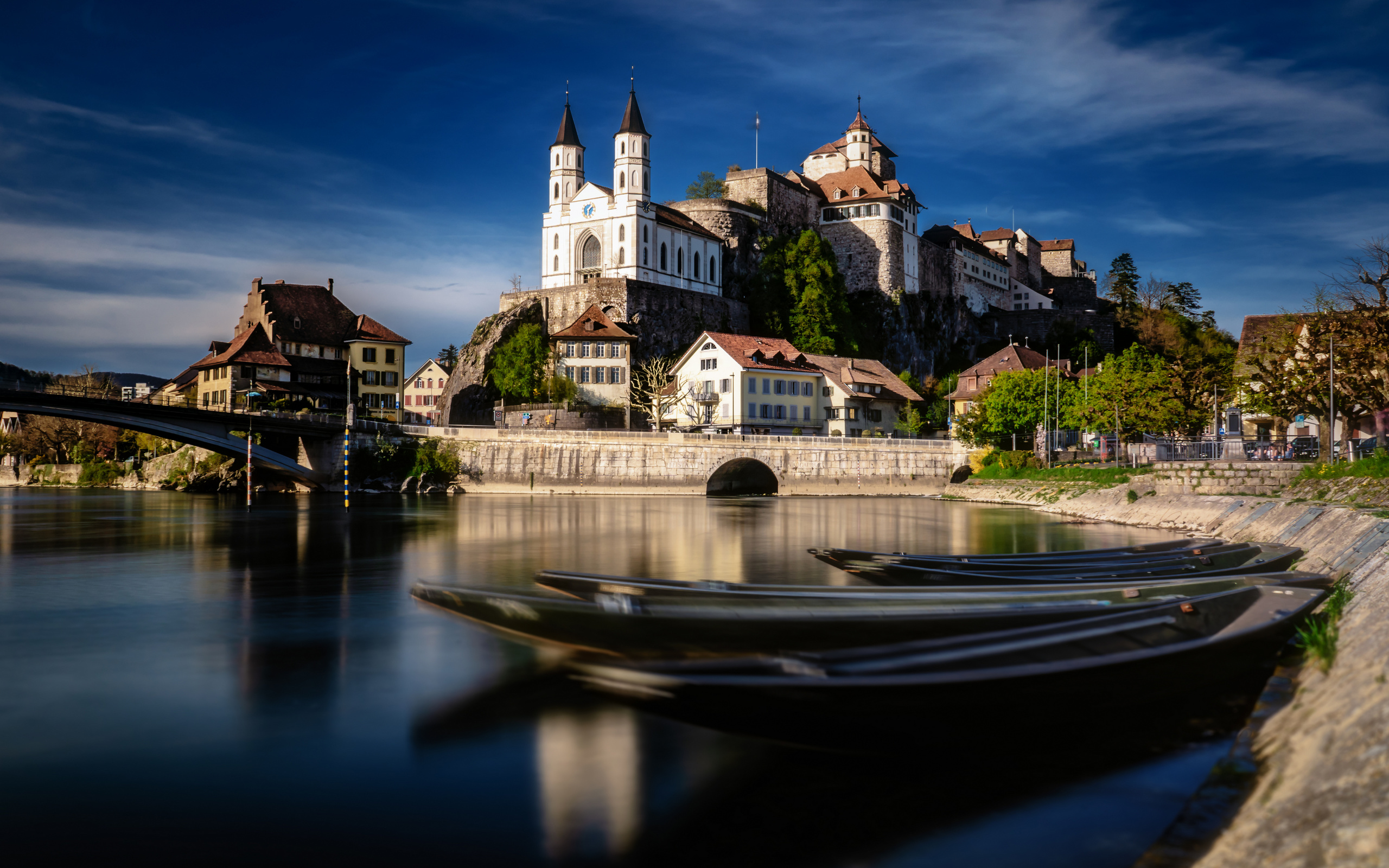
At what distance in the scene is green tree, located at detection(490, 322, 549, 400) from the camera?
77.6 metres

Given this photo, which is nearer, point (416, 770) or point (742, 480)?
point (416, 770)

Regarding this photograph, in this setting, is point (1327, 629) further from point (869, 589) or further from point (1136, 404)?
point (1136, 404)

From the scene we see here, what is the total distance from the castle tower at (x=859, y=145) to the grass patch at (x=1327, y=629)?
385ft

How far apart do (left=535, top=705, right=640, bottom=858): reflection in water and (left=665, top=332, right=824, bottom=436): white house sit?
62.4 meters

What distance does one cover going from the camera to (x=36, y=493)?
7450 centimetres

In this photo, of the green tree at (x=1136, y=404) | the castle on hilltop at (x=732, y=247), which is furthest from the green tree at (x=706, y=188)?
the green tree at (x=1136, y=404)

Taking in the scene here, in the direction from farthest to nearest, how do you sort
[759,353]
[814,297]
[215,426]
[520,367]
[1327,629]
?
[814,297]
[520,367]
[759,353]
[215,426]
[1327,629]

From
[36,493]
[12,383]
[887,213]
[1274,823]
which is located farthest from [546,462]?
[1274,823]

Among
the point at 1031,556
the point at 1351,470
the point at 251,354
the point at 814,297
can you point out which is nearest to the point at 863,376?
the point at 814,297

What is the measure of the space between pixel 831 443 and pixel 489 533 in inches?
1337

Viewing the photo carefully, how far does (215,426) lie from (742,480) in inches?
1475

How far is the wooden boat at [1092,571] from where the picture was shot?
14.7 metres

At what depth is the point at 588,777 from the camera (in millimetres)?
8281

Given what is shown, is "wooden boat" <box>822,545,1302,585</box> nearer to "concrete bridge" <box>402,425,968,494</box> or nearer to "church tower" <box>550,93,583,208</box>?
"concrete bridge" <box>402,425,968,494</box>
